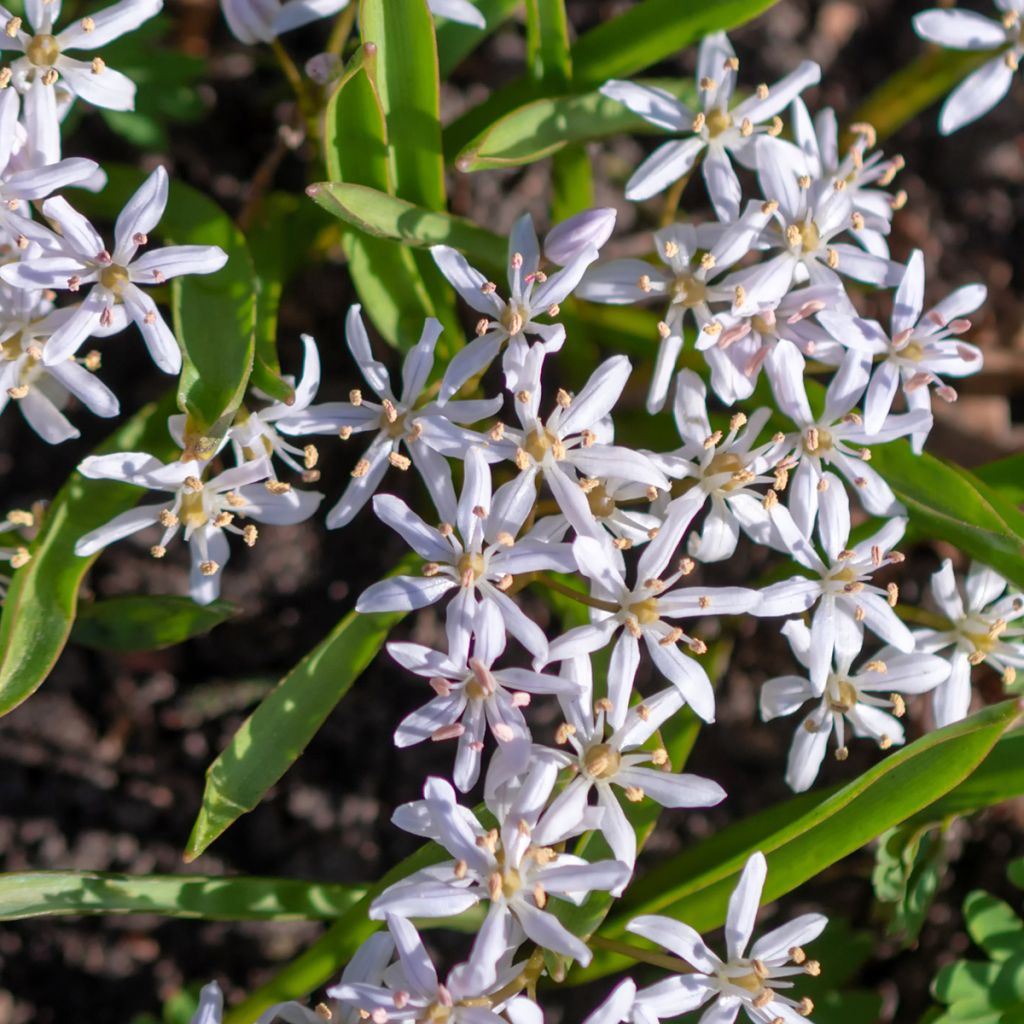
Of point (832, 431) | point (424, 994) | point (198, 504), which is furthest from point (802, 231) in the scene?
point (424, 994)

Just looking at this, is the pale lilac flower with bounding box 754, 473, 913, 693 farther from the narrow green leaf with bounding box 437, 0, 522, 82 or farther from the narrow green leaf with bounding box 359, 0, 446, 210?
the narrow green leaf with bounding box 437, 0, 522, 82

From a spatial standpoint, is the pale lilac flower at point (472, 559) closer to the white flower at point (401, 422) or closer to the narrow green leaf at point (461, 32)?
the white flower at point (401, 422)

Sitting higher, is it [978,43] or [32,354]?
[978,43]

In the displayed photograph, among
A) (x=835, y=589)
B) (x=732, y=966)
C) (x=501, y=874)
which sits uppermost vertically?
(x=835, y=589)

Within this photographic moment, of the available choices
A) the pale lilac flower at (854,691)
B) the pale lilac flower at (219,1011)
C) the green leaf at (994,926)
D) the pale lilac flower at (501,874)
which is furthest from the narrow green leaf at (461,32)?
the green leaf at (994,926)

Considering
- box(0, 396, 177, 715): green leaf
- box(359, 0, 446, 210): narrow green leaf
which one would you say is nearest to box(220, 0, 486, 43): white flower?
box(359, 0, 446, 210): narrow green leaf

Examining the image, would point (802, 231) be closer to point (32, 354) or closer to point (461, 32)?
point (461, 32)

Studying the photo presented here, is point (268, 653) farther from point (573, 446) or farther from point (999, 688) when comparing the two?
point (999, 688)
